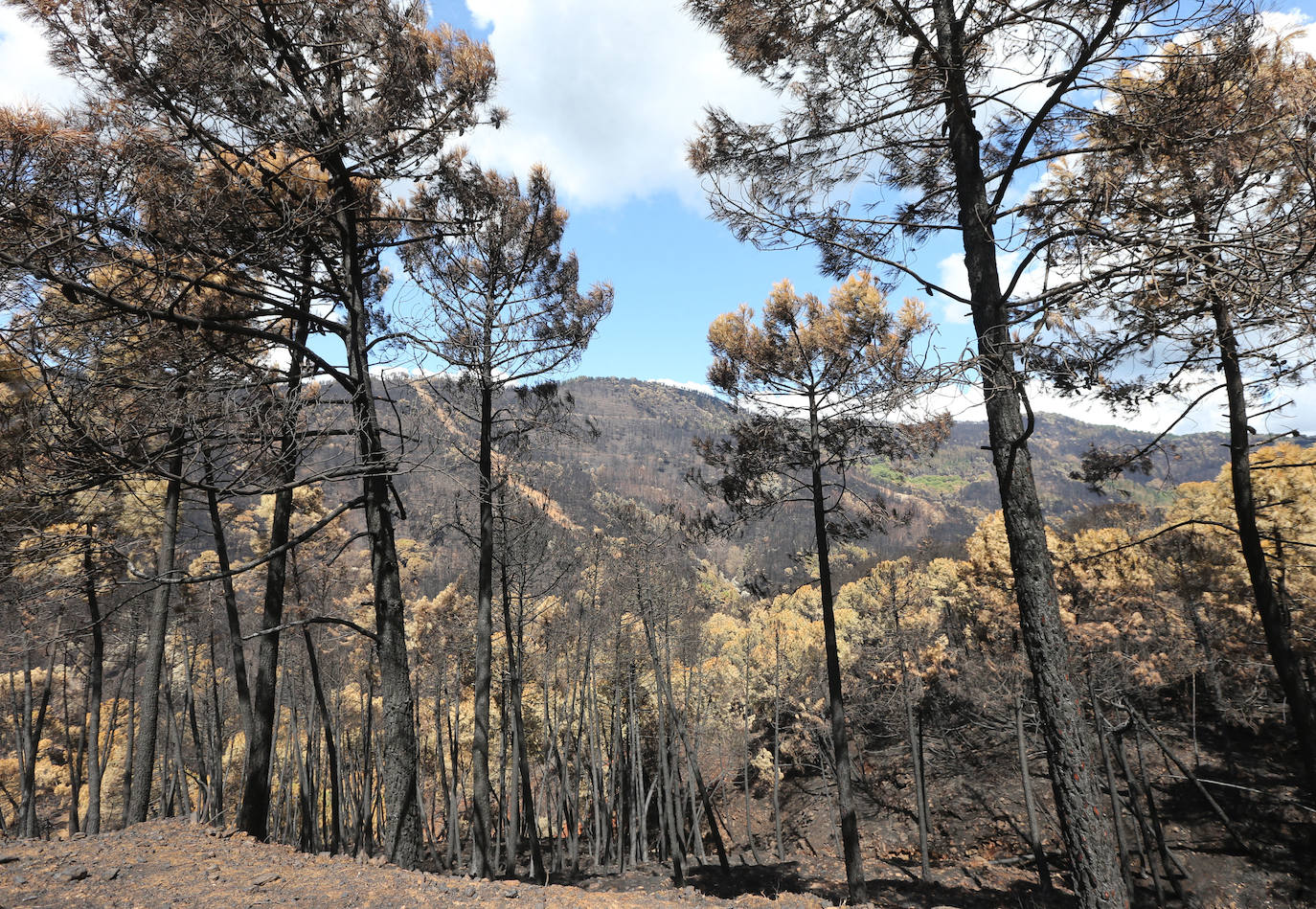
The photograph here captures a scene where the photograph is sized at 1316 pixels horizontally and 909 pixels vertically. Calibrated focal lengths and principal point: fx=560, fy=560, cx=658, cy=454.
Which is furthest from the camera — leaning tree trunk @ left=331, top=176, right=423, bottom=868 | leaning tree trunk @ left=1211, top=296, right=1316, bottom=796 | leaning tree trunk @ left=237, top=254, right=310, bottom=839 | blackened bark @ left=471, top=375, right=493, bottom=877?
blackened bark @ left=471, top=375, right=493, bottom=877

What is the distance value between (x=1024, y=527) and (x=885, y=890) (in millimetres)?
11083

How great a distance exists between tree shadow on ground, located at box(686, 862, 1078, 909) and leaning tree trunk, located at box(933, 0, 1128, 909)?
8154 millimetres

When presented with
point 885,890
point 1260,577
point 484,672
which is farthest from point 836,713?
point 885,890

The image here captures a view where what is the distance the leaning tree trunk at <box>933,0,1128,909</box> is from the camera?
324 cm

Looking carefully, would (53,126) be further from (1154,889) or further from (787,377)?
(1154,889)

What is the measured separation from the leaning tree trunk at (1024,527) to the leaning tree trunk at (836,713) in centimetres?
429

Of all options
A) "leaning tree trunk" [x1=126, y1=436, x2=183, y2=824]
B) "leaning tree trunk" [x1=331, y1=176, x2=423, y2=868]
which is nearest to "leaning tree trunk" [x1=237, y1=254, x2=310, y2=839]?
"leaning tree trunk" [x1=126, y1=436, x2=183, y2=824]

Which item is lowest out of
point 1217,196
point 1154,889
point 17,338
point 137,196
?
point 1154,889

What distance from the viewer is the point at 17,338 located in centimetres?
295

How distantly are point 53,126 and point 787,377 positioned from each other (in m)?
8.28

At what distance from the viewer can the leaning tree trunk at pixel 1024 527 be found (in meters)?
3.24

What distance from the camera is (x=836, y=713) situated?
8.42 m

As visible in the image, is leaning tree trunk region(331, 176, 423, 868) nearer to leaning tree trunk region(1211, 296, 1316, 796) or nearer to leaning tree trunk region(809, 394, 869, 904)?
leaning tree trunk region(809, 394, 869, 904)

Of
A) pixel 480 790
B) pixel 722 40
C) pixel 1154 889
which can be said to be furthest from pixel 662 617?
pixel 722 40
